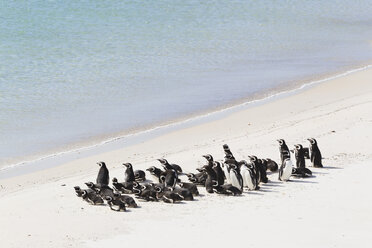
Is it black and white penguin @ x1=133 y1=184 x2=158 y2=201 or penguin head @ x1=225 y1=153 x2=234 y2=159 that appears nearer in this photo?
black and white penguin @ x1=133 y1=184 x2=158 y2=201

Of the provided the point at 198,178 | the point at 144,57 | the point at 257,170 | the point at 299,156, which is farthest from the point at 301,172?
the point at 144,57

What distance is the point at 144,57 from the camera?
2567cm

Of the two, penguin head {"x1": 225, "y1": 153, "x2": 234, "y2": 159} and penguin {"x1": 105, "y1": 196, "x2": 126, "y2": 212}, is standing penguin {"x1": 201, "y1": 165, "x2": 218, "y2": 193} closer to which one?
penguin head {"x1": 225, "y1": 153, "x2": 234, "y2": 159}

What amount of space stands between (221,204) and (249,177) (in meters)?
0.78

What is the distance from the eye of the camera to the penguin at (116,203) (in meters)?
11.9

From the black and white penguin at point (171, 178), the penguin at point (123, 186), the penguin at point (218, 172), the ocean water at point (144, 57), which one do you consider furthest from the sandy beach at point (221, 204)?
the ocean water at point (144, 57)

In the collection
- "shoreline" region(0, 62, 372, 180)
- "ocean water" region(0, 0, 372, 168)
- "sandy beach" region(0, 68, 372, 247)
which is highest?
"ocean water" region(0, 0, 372, 168)

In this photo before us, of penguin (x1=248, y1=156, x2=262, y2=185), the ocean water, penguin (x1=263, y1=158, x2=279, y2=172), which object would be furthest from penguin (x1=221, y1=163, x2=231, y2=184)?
the ocean water

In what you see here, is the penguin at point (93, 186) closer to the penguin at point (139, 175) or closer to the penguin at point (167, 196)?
the penguin at point (167, 196)

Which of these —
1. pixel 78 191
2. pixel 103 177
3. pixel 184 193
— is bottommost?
pixel 184 193

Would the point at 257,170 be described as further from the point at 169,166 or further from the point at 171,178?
the point at 169,166

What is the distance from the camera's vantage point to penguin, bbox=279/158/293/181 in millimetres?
13195

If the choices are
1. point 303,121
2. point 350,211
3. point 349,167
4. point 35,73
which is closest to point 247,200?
point 350,211

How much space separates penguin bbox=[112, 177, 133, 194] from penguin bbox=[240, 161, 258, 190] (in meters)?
1.61
